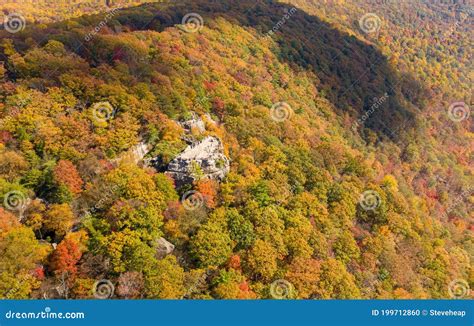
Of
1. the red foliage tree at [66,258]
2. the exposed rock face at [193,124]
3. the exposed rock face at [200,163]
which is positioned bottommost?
the red foliage tree at [66,258]

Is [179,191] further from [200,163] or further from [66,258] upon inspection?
[66,258]

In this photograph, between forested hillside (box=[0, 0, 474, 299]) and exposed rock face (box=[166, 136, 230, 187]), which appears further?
exposed rock face (box=[166, 136, 230, 187])

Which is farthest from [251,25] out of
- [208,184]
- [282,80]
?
[208,184]

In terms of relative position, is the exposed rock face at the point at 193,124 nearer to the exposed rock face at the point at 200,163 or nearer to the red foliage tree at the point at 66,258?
the exposed rock face at the point at 200,163

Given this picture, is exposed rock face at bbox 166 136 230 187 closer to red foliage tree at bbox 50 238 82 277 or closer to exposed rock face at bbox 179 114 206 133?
exposed rock face at bbox 179 114 206 133

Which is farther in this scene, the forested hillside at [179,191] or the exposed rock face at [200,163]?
the exposed rock face at [200,163]

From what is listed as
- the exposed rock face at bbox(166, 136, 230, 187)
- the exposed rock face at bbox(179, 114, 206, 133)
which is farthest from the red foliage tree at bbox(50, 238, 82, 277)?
the exposed rock face at bbox(179, 114, 206, 133)

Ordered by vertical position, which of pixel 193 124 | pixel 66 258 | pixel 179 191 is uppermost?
pixel 193 124

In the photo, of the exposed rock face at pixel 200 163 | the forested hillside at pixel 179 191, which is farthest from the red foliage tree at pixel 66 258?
the exposed rock face at pixel 200 163

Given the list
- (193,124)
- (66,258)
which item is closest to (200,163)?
(193,124)

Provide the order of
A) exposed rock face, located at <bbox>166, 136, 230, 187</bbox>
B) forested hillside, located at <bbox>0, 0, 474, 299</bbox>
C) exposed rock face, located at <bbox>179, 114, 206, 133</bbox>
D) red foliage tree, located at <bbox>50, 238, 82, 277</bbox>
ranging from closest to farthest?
red foliage tree, located at <bbox>50, 238, 82, 277</bbox>, forested hillside, located at <bbox>0, 0, 474, 299</bbox>, exposed rock face, located at <bbox>166, 136, 230, 187</bbox>, exposed rock face, located at <bbox>179, 114, 206, 133</bbox>
